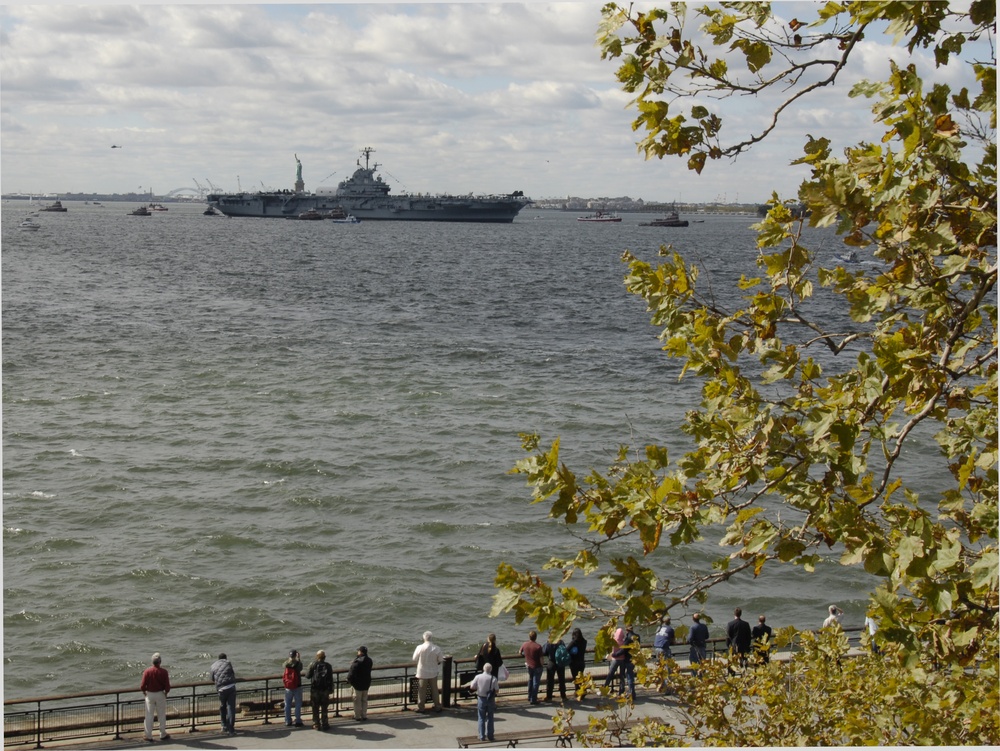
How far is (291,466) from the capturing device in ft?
97.5

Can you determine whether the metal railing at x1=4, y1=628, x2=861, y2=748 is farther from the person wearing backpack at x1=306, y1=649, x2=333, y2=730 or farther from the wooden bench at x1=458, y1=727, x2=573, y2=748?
the wooden bench at x1=458, y1=727, x2=573, y2=748

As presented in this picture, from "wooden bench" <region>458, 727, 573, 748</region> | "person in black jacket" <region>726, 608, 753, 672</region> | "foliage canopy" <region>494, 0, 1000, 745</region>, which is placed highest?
"foliage canopy" <region>494, 0, 1000, 745</region>

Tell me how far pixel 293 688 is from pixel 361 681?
89 centimetres

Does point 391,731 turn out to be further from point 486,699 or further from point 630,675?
point 630,675

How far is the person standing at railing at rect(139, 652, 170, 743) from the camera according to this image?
1366cm

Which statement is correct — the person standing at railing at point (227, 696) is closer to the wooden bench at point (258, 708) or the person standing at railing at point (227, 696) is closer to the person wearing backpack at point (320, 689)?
the wooden bench at point (258, 708)

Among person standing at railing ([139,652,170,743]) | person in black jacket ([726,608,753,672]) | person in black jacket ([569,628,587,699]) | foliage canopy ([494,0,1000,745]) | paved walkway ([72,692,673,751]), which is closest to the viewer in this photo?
foliage canopy ([494,0,1000,745])

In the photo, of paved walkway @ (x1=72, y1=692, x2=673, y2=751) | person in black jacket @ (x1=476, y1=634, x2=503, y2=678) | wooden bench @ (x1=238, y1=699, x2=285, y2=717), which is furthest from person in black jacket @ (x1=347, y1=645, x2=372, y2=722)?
person in black jacket @ (x1=476, y1=634, x2=503, y2=678)

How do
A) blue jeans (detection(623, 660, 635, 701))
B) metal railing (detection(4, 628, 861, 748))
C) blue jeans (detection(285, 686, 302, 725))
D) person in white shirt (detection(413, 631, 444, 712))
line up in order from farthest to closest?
blue jeans (detection(623, 660, 635, 701)) → person in white shirt (detection(413, 631, 444, 712)) → blue jeans (detection(285, 686, 302, 725)) → metal railing (detection(4, 628, 861, 748))

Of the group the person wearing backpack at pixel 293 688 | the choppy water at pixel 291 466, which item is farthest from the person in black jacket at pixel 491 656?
the choppy water at pixel 291 466

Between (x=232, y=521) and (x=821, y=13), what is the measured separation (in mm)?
21820

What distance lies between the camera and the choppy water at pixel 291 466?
65.4 feet

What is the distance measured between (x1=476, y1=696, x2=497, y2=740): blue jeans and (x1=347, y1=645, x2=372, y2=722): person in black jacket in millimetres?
1627

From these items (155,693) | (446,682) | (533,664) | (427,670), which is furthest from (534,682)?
(155,693)
